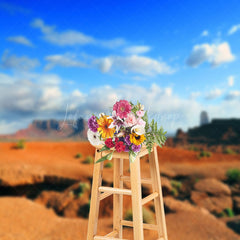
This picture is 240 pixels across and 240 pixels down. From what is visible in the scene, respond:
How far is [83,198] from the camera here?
9031 millimetres

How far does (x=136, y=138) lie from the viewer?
3.29 meters

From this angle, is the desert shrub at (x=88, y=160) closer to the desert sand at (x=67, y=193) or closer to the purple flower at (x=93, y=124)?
the desert sand at (x=67, y=193)

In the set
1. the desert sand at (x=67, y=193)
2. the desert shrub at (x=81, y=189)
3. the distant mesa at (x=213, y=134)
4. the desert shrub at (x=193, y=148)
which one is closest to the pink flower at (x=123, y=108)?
the desert sand at (x=67, y=193)

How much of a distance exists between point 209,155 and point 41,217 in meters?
6.55

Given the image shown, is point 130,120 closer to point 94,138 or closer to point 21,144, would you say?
point 94,138

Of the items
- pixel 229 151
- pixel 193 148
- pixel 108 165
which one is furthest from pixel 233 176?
pixel 108 165

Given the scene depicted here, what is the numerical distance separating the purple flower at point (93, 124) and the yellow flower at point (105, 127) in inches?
4.1

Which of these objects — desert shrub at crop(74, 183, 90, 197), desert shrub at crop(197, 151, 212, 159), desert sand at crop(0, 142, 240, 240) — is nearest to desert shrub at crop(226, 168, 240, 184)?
desert sand at crop(0, 142, 240, 240)

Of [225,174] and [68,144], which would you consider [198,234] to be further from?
[68,144]

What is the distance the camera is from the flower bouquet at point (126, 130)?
3.29 metres

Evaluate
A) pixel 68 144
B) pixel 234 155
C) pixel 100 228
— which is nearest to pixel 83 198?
pixel 100 228

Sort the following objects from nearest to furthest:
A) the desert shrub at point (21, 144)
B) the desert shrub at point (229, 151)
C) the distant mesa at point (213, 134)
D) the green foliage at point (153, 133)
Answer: the green foliage at point (153, 133), the desert shrub at point (21, 144), the desert shrub at point (229, 151), the distant mesa at point (213, 134)

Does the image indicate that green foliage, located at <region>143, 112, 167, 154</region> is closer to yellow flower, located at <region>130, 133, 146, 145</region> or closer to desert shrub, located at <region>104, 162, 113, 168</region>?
yellow flower, located at <region>130, 133, 146, 145</region>

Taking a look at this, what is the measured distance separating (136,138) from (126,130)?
153 mm
